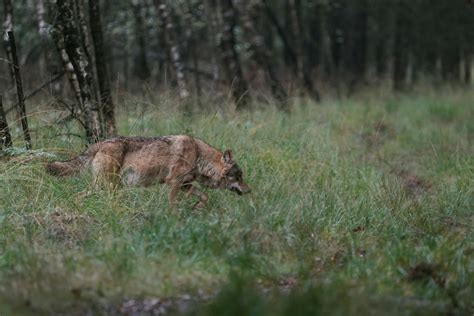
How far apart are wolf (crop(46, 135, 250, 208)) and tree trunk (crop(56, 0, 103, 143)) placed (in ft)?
4.57

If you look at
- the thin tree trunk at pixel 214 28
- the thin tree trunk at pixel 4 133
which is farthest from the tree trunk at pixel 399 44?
the thin tree trunk at pixel 4 133

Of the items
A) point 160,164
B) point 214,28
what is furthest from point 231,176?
point 214,28

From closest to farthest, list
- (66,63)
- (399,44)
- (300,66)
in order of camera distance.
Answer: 1. (66,63)
2. (300,66)
3. (399,44)

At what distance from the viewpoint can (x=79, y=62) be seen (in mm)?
10688

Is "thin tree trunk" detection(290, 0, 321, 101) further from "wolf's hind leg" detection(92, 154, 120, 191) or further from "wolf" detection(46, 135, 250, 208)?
"wolf's hind leg" detection(92, 154, 120, 191)

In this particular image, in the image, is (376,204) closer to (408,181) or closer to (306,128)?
(408,181)

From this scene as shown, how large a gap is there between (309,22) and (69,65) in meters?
25.8

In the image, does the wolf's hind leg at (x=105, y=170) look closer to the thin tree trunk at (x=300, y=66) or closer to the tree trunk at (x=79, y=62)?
the tree trunk at (x=79, y=62)

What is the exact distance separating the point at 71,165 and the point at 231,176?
6.44 ft

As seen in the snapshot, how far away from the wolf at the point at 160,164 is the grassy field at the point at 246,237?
0.21 meters

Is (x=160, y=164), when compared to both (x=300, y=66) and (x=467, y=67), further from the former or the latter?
(x=467, y=67)

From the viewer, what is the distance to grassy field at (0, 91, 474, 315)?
625 centimetres

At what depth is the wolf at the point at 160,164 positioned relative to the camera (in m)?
9.05

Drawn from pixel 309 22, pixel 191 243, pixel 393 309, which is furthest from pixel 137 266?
pixel 309 22
